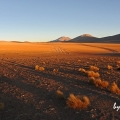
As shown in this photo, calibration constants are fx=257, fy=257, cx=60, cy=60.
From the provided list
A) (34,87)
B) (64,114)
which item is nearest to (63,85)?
(34,87)

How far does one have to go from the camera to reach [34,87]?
15.9 m

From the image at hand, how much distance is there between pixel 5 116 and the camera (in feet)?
34.1

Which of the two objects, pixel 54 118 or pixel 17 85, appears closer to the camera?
pixel 54 118

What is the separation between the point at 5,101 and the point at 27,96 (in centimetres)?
131

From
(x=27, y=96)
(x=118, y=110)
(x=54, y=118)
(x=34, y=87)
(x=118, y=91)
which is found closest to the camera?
(x=54, y=118)

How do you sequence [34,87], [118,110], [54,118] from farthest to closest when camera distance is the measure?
[34,87] < [118,110] < [54,118]

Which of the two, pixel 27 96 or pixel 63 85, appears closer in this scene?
pixel 27 96

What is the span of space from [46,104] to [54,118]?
1.93 metres

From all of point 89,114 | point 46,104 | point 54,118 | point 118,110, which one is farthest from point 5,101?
point 118,110

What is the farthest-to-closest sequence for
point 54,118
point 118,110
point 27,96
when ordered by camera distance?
point 27,96, point 118,110, point 54,118

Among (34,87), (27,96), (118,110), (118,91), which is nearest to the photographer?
(118,110)

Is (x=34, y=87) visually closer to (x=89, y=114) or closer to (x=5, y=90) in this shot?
(x=5, y=90)

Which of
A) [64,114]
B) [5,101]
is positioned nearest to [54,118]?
[64,114]

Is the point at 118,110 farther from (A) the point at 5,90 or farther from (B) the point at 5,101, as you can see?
(A) the point at 5,90
